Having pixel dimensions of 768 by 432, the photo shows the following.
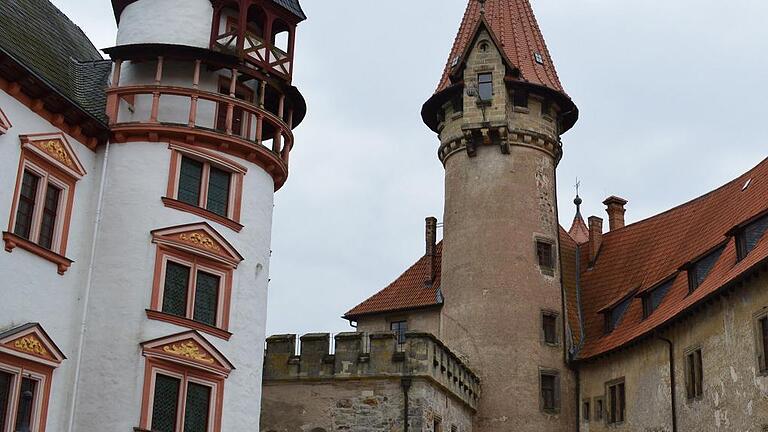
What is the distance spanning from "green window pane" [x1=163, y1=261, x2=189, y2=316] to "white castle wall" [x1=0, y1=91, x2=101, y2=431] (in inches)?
61.2

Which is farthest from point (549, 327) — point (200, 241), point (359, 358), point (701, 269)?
point (200, 241)

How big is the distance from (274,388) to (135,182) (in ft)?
29.0

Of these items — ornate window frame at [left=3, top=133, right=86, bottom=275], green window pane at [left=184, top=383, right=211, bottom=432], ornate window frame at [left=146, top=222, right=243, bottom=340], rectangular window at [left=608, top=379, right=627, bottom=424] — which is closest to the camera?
ornate window frame at [left=3, top=133, right=86, bottom=275]

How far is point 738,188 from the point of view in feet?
97.6

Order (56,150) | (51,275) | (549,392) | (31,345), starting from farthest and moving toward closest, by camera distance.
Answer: (549,392) < (56,150) < (51,275) < (31,345)

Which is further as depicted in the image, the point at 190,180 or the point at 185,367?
the point at 190,180

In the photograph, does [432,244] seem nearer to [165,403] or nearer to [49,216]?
[165,403]

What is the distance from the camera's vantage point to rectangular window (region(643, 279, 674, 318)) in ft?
95.5

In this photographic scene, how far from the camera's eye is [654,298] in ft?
96.6

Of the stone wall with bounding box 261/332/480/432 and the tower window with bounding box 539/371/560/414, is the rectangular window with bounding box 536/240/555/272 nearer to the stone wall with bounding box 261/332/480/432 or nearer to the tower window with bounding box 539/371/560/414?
the tower window with bounding box 539/371/560/414

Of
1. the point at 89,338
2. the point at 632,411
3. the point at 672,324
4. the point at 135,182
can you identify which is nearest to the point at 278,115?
the point at 135,182

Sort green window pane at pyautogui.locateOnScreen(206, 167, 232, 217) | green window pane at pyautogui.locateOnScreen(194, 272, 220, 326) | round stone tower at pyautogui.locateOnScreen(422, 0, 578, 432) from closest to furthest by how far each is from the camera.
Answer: green window pane at pyautogui.locateOnScreen(194, 272, 220, 326) < green window pane at pyautogui.locateOnScreen(206, 167, 232, 217) < round stone tower at pyautogui.locateOnScreen(422, 0, 578, 432)

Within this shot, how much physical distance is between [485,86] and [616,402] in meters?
11.5

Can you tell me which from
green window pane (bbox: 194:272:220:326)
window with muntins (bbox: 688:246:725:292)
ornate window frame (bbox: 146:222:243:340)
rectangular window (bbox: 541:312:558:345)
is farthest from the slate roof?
rectangular window (bbox: 541:312:558:345)
